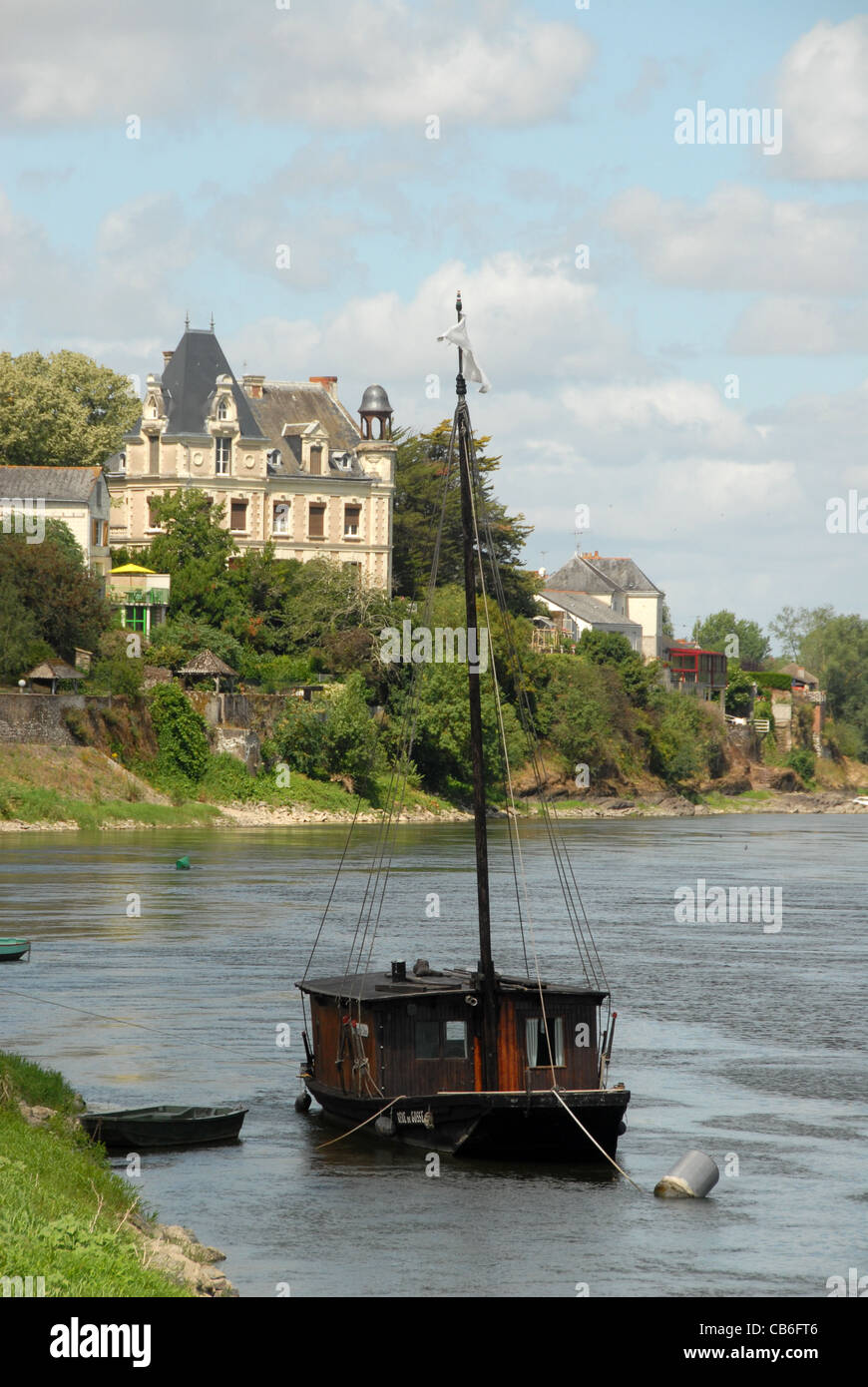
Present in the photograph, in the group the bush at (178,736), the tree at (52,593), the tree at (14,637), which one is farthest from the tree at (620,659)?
the tree at (14,637)

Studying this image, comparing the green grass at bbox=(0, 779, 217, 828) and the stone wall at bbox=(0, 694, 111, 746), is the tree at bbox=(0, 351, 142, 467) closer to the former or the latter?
the stone wall at bbox=(0, 694, 111, 746)

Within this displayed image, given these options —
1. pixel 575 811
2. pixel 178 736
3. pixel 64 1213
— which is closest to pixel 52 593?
pixel 178 736

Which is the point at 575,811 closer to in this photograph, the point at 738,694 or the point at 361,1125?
the point at 738,694

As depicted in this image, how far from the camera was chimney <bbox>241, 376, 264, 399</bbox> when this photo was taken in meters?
118

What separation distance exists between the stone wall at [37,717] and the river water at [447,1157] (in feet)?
48.6

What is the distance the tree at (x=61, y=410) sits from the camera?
4483 inches

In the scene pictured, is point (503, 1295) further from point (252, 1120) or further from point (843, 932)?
point (843, 932)

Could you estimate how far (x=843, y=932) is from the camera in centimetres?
5391

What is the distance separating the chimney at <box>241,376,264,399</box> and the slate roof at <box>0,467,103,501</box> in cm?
1826

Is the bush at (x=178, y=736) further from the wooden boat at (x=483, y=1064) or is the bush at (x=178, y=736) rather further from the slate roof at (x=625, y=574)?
the slate roof at (x=625, y=574)

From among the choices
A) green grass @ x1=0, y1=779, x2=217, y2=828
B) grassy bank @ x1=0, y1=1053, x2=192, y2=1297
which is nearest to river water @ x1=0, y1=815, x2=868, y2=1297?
grassy bank @ x1=0, y1=1053, x2=192, y2=1297

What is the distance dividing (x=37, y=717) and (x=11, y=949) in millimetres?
43847

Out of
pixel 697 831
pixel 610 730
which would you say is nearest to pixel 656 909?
pixel 697 831

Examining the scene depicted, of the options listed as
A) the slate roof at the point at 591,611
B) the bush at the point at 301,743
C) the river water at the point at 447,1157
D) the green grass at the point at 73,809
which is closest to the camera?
the river water at the point at 447,1157
